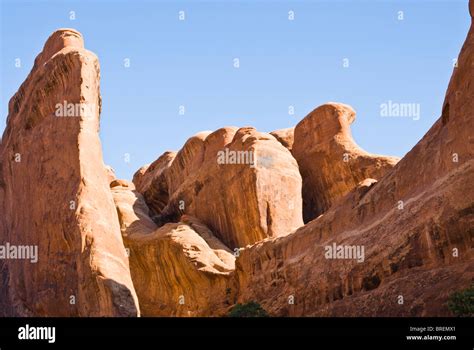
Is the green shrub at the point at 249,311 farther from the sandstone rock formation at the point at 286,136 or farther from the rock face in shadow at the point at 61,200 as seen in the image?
the sandstone rock formation at the point at 286,136

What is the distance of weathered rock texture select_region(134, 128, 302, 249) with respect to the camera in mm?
49344

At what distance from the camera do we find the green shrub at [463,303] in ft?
79.0

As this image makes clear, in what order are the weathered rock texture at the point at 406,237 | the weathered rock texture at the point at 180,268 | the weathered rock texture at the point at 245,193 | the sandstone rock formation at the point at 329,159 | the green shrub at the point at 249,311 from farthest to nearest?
the sandstone rock formation at the point at 329,159
the weathered rock texture at the point at 245,193
the weathered rock texture at the point at 180,268
the green shrub at the point at 249,311
the weathered rock texture at the point at 406,237

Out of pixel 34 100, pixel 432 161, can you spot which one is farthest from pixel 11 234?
pixel 432 161

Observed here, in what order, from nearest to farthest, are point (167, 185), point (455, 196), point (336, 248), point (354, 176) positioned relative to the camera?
A: point (455, 196)
point (336, 248)
point (354, 176)
point (167, 185)

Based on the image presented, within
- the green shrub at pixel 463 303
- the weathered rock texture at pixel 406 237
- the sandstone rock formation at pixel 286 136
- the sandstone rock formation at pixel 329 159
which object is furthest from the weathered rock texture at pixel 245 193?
the green shrub at pixel 463 303

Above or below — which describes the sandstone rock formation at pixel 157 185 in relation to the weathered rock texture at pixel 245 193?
above

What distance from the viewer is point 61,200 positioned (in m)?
34.1

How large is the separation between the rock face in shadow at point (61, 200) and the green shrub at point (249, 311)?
563cm

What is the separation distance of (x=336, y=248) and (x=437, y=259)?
6.34 metres

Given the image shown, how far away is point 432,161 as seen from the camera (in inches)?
1196

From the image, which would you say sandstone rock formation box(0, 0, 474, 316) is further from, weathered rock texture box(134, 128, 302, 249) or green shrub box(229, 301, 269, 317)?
green shrub box(229, 301, 269, 317)
